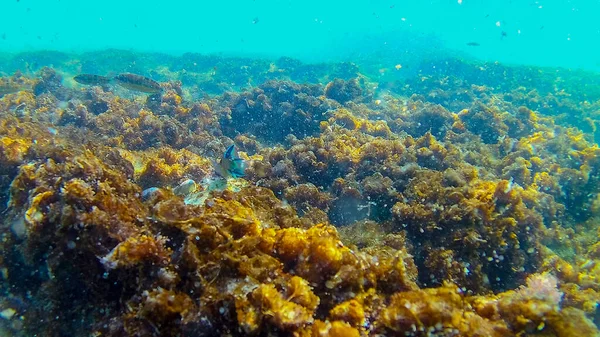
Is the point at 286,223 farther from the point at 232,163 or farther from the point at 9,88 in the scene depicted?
the point at 9,88

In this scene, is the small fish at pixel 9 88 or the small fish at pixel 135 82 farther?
the small fish at pixel 9 88

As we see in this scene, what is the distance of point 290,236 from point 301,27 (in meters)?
101

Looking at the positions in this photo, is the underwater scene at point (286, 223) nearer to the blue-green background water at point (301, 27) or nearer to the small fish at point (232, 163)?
the small fish at point (232, 163)

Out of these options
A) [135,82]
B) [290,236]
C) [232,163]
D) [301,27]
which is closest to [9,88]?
[135,82]

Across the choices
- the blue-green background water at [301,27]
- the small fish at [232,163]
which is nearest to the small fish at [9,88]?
the small fish at [232,163]

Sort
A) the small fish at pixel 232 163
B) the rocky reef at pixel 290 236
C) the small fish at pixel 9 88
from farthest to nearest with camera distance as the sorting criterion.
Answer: the small fish at pixel 9 88, the small fish at pixel 232 163, the rocky reef at pixel 290 236

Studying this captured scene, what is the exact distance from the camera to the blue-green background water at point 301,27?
5325 cm

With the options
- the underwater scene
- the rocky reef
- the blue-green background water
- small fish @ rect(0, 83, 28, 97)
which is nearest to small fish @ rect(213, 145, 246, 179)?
the underwater scene

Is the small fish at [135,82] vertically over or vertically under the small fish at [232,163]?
over

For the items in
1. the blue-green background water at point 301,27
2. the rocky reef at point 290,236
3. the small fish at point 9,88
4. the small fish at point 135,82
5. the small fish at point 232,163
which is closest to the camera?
the rocky reef at point 290,236

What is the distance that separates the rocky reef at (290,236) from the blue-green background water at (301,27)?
1264 inches

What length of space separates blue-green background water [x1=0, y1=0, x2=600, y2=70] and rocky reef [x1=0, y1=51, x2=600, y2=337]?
32099 millimetres

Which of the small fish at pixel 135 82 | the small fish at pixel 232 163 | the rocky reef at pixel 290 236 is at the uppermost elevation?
the small fish at pixel 135 82

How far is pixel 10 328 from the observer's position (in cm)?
304
